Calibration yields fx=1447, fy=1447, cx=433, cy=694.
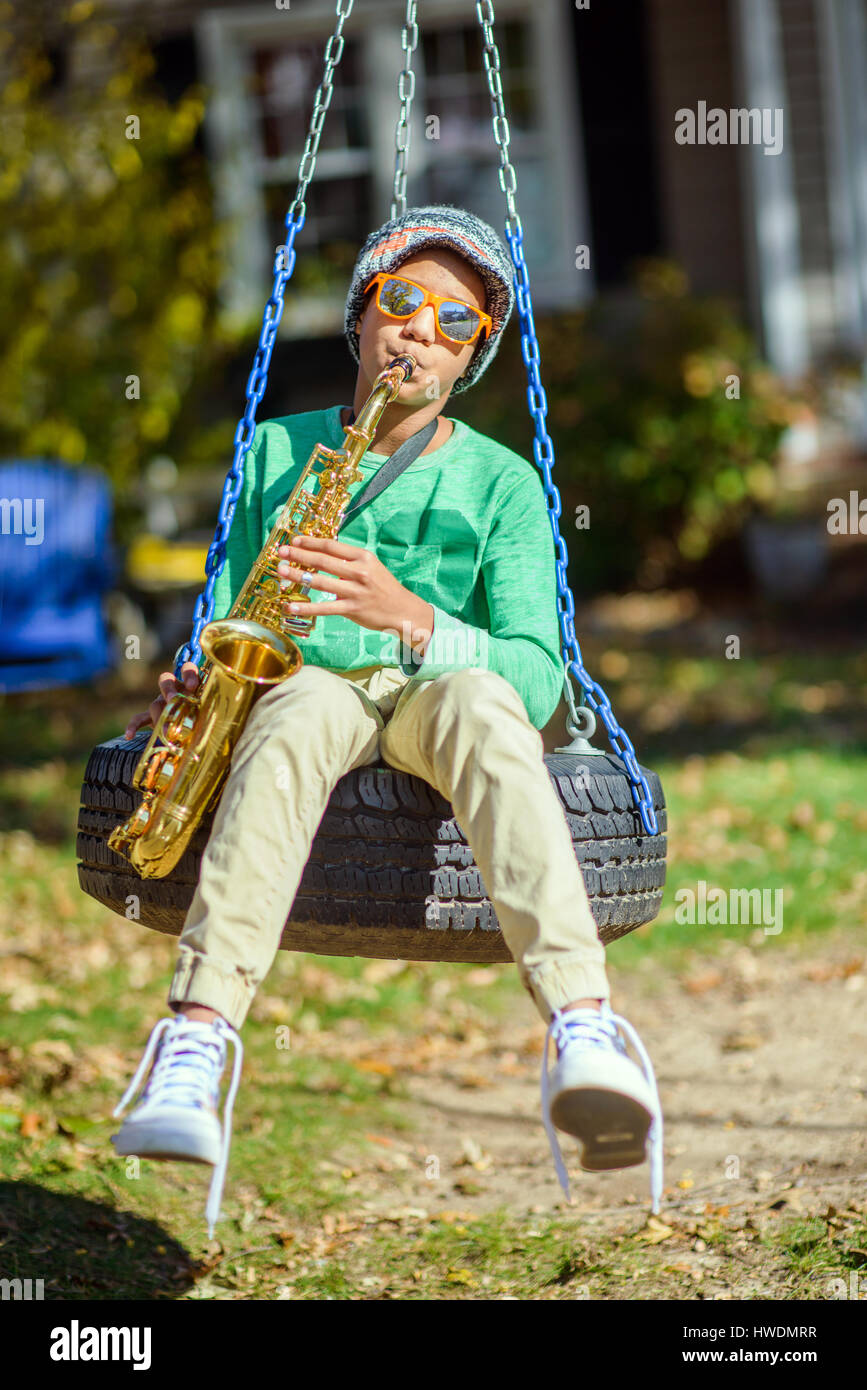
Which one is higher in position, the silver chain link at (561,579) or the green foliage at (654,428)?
the green foliage at (654,428)

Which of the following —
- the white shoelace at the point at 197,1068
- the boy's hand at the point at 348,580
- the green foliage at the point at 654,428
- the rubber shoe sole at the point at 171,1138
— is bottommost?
the rubber shoe sole at the point at 171,1138

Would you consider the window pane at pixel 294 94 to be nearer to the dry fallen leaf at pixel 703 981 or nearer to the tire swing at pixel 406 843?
the dry fallen leaf at pixel 703 981

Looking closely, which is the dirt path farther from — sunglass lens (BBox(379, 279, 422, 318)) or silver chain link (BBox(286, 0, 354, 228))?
silver chain link (BBox(286, 0, 354, 228))

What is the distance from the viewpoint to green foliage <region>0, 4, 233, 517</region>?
9109 millimetres

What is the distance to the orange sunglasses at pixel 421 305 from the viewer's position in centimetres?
295

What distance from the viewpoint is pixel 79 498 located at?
902 centimetres

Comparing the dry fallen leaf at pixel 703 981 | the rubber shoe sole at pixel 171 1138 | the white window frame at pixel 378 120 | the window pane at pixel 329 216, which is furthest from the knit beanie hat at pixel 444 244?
the window pane at pixel 329 216

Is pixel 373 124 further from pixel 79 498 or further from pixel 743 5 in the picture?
pixel 79 498

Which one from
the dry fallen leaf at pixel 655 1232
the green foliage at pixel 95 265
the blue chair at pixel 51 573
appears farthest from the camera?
the green foliage at pixel 95 265

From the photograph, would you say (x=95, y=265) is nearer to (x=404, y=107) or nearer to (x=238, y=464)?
(x=404, y=107)

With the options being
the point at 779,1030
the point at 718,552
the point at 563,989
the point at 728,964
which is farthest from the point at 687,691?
the point at 563,989

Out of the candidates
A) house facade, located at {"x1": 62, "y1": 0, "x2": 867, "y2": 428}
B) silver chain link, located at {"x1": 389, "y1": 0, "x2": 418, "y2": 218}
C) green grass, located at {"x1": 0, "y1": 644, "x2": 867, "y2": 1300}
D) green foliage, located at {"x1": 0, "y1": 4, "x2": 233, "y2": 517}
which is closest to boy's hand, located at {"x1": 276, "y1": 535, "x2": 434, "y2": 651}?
silver chain link, located at {"x1": 389, "y1": 0, "x2": 418, "y2": 218}

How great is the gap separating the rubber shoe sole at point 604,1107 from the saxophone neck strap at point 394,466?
123cm

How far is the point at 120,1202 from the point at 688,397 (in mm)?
8203
